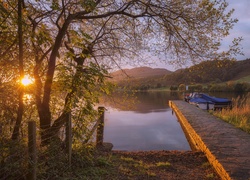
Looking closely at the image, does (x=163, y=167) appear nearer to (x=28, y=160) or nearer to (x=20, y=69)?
(x=28, y=160)

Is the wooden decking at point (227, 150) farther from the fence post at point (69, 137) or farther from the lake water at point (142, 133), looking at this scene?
the fence post at point (69, 137)

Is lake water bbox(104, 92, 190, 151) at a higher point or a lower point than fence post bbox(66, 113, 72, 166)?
lower

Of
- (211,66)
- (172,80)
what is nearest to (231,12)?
(211,66)

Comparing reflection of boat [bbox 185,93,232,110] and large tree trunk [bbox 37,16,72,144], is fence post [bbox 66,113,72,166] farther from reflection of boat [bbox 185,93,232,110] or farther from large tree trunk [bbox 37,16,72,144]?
Result: reflection of boat [bbox 185,93,232,110]

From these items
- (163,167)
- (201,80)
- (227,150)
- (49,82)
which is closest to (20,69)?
(49,82)

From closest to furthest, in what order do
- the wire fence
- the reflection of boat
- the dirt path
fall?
the wire fence, the dirt path, the reflection of boat

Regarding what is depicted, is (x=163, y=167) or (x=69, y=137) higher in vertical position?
(x=69, y=137)

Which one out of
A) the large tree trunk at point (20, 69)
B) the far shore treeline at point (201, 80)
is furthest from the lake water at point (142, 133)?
the large tree trunk at point (20, 69)

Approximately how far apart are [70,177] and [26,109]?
5.78 feet

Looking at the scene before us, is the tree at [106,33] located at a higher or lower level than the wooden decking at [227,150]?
higher

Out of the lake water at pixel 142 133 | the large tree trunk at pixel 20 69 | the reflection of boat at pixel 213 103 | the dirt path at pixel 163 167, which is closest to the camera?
the large tree trunk at pixel 20 69

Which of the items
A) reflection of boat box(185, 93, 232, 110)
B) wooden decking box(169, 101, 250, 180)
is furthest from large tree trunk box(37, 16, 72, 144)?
reflection of boat box(185, 93, 232, 110)

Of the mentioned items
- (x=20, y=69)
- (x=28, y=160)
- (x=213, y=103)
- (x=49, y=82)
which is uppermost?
(x=20, y=69)

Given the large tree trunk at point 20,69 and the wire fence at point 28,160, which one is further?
the wire fence at point 28,160
